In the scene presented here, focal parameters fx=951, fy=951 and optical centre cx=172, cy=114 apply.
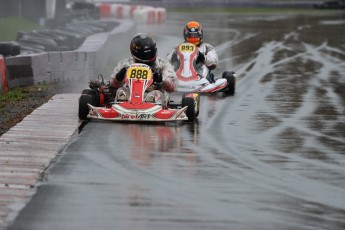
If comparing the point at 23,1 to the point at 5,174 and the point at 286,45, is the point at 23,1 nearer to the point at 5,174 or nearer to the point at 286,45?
the point at 286,45

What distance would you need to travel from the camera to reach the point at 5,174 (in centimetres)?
822

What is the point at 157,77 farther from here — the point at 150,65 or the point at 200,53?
the point at 200,53

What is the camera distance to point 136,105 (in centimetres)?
1164

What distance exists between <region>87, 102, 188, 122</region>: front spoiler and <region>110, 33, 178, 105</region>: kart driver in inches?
21.1

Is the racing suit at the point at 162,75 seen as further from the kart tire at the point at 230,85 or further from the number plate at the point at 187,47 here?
the number plate at the point at 187,47

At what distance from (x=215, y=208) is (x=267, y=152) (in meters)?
2.73

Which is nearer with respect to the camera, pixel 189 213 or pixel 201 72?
pixel 189 213

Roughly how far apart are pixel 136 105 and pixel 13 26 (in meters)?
17.9

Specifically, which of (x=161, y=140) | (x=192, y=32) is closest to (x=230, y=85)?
(x=192, y=32)

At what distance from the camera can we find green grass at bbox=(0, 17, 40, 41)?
26064mm

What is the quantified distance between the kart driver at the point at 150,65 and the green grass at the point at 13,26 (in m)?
12.9

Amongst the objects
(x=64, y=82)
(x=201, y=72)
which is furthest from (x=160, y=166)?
(x=64, y=82)

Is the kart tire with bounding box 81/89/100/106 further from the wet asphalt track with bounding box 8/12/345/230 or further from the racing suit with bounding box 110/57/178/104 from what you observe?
the wet asphalt track with bounding box 8/12/345/230

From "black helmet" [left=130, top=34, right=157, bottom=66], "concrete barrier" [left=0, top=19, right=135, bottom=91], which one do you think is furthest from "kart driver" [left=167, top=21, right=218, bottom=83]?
"black helmet" [left=130, top=34, right=157, bottom=66]
